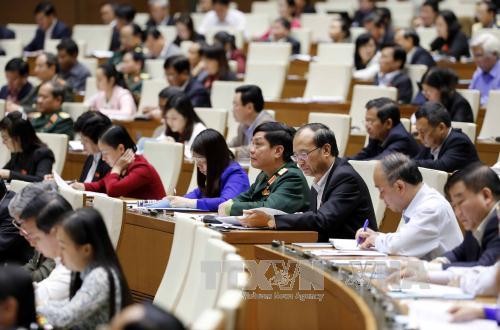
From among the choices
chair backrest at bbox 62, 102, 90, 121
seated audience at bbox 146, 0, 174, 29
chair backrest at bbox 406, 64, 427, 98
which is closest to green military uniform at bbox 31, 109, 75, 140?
chair backrest at bbox 62, 102, 90, 121

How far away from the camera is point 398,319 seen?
3.47 metres

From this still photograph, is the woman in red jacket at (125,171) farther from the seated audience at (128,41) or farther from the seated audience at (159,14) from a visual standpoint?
the seated audience at (159,14)

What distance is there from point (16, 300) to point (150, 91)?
241 inches

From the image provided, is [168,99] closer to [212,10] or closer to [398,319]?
[398,319]

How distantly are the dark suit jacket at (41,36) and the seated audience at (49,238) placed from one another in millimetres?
8072

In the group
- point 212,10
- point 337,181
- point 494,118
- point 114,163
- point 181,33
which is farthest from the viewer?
point 212,10

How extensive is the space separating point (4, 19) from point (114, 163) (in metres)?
7.90

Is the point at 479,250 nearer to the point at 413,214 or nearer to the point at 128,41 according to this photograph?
the point at 413,214

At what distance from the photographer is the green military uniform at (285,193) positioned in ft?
17.5

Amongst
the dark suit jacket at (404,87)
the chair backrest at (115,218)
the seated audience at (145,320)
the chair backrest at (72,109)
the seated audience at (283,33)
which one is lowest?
the chair backrest at (72,109)

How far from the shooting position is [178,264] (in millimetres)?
4410

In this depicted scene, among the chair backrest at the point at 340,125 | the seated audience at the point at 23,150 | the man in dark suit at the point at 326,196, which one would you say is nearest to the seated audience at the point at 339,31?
the chair backrest at the point at 340,125

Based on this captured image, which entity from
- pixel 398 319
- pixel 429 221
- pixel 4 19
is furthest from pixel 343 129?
pixel 4 19

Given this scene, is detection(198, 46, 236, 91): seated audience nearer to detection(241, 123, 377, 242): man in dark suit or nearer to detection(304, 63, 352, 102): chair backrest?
detection(304, 63, 352, 102): chair backrest
